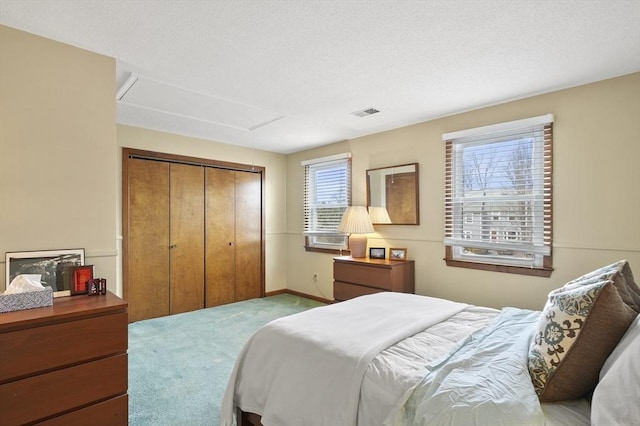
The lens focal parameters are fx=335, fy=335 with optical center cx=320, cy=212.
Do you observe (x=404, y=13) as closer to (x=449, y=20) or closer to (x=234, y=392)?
(x=449, y=20)

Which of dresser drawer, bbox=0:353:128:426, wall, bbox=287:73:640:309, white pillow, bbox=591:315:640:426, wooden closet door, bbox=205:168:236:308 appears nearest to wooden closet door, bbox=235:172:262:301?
wooden closet door, bbox=205:168:236:308

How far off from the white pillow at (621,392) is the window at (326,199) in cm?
379

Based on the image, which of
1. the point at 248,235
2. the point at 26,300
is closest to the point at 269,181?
the point at 248,235

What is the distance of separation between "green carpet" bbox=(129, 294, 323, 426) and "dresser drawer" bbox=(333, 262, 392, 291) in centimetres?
103

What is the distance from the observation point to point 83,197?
7.35ft

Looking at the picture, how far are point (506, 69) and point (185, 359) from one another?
362 cm

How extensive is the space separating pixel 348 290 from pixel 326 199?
1620 mm

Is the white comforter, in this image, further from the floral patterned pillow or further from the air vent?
the air vent

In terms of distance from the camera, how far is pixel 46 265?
2062 mm

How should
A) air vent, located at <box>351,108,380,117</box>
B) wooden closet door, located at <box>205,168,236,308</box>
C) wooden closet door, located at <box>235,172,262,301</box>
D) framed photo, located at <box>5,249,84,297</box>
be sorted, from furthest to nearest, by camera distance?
wooden closet door, located at <box>235,172,262,301</box>
wooden closet door, located at <box>205,168,236,308</box>
air vent, located at <box>351,108,380,117</box>
framed photo, located at <box>5,249,84,297</box>

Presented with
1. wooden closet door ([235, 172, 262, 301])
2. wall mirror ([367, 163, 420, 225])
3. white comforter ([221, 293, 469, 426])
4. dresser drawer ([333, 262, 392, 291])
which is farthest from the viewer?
wooden closet door ([235, 172, 262, 301])

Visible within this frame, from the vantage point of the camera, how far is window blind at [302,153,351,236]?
4.89 meters

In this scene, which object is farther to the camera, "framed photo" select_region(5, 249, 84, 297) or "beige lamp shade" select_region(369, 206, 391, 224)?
"beige lamp shade" select_region(369, 206, 391, 224)

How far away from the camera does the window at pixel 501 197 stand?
9.96 feet
